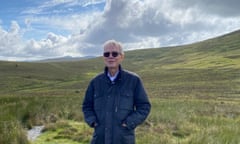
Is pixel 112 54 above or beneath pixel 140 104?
above

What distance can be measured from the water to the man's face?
5.47 m

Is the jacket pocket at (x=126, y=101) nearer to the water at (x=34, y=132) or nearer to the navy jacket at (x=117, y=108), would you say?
the navy jacket at (x=117, y=108)

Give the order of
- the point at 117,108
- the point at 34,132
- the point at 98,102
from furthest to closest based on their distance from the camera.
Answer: the point at 34,132
the point at 98,102
the point at 117,108

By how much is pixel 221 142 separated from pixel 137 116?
3.48 m

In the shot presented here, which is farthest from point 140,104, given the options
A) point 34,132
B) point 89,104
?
point 34,132

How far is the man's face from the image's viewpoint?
13.6ft

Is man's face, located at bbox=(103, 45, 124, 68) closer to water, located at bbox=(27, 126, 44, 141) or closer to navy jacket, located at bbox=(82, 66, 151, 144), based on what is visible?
navy jacket, located at bbox=(82, 66, 151, 144)

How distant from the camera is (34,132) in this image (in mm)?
9727

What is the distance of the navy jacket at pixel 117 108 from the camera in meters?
3.97

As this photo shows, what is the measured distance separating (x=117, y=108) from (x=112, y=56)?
2.13 ft

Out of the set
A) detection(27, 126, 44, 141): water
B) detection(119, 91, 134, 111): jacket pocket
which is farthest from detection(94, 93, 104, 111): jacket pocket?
detection(27, 126, 44, 141): water

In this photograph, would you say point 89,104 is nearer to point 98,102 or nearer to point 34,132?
point 98,102

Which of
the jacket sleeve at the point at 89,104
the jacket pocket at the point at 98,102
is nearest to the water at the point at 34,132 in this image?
the jacket sleeve at the point at 89,104

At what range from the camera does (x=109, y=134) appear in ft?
13.0
